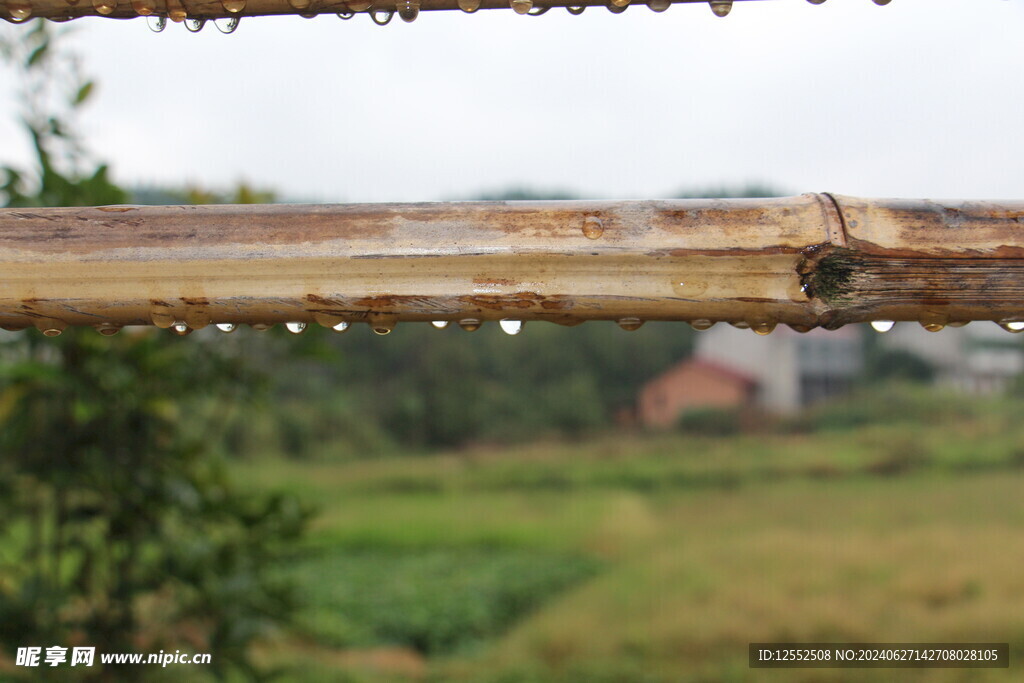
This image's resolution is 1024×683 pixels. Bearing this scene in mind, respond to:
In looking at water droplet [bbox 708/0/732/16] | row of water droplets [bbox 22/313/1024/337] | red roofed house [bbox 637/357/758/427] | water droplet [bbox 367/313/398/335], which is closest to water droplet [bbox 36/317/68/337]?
row of water droplets [bbox 22/313/1024/337]

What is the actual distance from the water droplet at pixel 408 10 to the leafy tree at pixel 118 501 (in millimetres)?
872

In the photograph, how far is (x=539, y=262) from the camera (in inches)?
15.2

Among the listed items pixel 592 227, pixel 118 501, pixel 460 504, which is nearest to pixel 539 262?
pixel 592 227

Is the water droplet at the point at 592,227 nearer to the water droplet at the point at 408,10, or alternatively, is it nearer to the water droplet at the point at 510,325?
the water droplet at the point at 510,325

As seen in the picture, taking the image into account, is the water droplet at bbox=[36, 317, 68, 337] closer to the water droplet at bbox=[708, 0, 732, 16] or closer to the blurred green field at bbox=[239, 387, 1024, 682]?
the water droplet at bbox=[708, 0, 732, 16]

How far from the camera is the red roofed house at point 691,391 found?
512 centimetres

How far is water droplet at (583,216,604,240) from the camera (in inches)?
15.2

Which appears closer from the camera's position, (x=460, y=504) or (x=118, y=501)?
(x=118, y=501)

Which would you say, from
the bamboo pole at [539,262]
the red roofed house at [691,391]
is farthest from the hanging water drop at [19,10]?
the red roofed house at [691,391]

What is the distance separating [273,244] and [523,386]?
16.9 ft

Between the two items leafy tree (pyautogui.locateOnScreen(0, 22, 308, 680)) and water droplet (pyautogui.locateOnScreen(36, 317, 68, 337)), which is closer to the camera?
water droplet (pyautogui.locateOnScreen(36, 317, 68, 337))

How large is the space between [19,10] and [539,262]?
37 cm

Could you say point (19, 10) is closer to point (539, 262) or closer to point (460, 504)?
point (539, 262)

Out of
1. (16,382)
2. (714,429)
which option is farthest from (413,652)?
(714,429)
